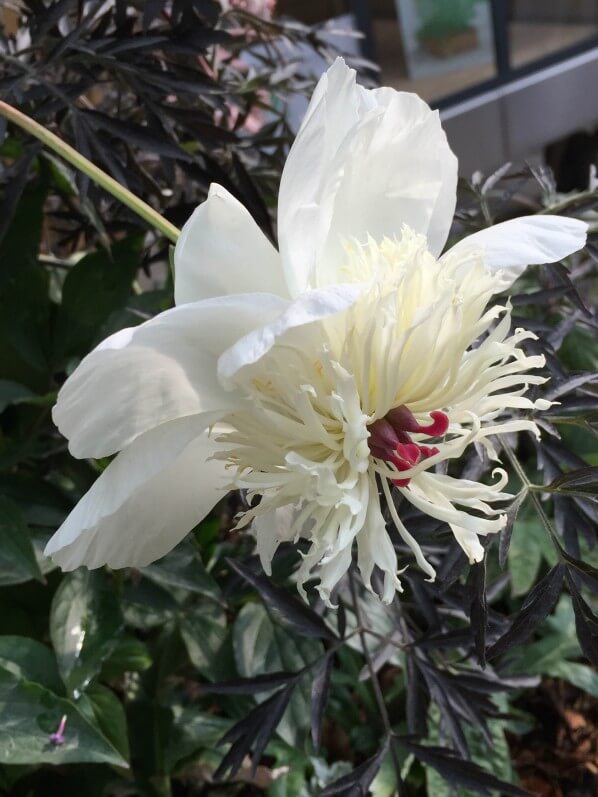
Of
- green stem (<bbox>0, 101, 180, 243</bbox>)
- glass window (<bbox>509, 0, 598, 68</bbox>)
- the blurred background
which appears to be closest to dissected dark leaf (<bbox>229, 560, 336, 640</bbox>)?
green stem (<bbox>0, 101, 180, 243</bbox>)

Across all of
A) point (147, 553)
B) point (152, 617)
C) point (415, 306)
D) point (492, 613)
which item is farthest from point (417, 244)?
point (152, 617)

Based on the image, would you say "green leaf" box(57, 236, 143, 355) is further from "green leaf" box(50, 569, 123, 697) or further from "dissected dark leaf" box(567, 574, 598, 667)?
"dissected dark leaf" box(567, 574, 598, 667)

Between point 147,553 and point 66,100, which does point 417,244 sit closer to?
point 147,553

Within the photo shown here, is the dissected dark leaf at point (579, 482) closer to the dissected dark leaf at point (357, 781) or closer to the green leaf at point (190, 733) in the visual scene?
the dissected dark leaf at point (357, 781)

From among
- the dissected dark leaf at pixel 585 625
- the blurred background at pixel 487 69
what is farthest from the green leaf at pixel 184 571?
the blurred background at pixel 487 69

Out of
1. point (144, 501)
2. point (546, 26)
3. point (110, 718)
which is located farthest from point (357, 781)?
point (546, 26)
